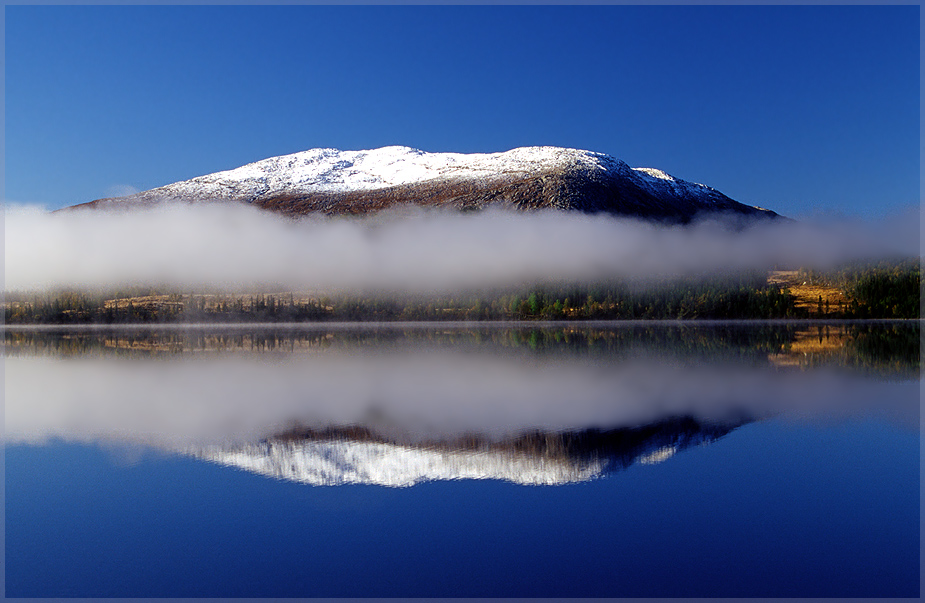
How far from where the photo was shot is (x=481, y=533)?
8.79 m

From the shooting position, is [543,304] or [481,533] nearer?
[481,533]

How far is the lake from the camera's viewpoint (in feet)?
25.1

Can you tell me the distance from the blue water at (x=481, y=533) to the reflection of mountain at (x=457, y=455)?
19.1 inches

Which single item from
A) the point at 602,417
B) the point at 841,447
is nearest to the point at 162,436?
the point at 602,417

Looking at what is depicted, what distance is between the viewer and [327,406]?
61.7ft

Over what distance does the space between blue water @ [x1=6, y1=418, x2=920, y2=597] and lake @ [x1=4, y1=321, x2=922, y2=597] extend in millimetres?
33

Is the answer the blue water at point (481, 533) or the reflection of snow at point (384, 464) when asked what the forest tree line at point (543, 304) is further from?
the blue water at point (481, 533)

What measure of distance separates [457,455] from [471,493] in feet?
7.70

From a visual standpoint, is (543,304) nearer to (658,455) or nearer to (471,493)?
(658,455)

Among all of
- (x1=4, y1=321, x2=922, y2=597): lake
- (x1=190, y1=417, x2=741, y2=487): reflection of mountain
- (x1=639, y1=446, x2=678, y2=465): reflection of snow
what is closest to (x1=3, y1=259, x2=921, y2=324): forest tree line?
(x1=4, y1=321, x2=922, y2=597): lake

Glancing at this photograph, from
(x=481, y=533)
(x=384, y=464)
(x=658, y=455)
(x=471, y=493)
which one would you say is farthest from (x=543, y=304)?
(x=481, y=533)

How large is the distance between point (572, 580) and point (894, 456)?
323 inches

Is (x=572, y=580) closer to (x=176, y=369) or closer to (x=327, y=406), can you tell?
(x=327, y=406)

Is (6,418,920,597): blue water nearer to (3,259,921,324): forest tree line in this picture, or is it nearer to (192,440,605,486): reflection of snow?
(192,440,605,486): reflection of snow
